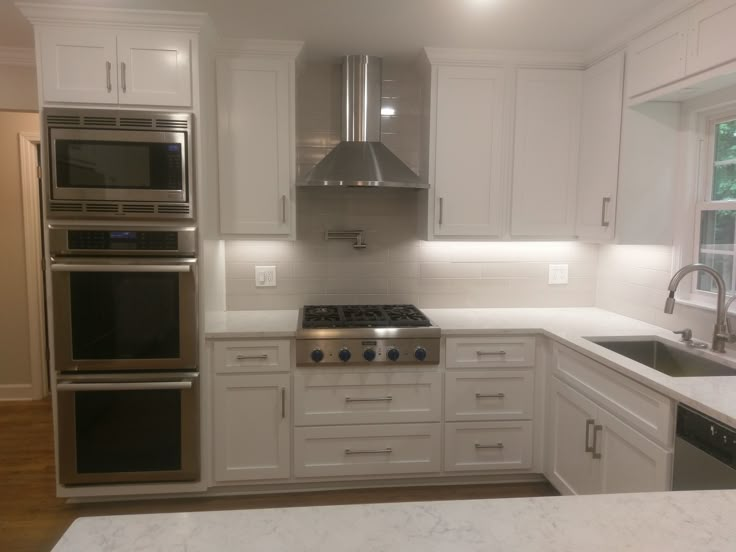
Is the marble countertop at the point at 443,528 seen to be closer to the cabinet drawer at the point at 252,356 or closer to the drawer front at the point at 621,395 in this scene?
the drawer front at the point at 621,395

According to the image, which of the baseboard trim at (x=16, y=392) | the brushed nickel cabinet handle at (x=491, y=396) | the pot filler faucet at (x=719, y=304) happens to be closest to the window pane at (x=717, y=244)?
the pot filler faucet at (x=719, y=304)

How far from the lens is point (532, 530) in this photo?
84 cm

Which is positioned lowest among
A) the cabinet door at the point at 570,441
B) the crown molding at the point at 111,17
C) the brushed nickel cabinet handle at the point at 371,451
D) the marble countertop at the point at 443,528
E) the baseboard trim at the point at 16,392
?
the baseboard trim at the point at 16,392

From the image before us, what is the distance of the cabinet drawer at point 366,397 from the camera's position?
263cm

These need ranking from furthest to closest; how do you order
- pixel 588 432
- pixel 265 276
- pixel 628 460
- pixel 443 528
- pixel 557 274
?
pixel 557 274 → pixel 265 276 → pixel 588 432 → pixel 628 460 → pixel 443 528

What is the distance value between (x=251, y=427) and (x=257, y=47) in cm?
204

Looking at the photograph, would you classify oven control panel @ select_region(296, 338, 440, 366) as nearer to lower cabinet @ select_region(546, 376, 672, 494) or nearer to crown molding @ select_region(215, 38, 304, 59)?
lower cabinet @ select_region(546, 376, 672, 494)

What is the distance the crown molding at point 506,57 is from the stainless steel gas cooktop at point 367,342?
149cm

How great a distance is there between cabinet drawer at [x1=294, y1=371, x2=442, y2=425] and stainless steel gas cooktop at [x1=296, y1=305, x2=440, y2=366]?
0.29 ft

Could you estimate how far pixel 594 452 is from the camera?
2.22 meters

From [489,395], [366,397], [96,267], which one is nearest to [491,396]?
[489,395]

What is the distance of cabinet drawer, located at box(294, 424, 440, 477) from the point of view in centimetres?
266

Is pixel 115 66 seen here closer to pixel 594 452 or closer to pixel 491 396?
pixel 491 396

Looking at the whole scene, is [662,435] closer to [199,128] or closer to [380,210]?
[380,210]
